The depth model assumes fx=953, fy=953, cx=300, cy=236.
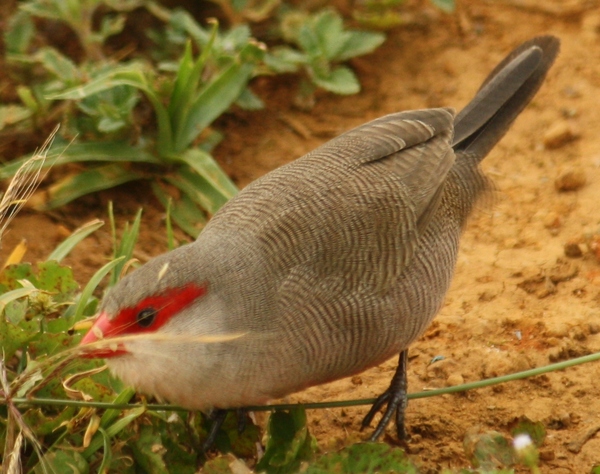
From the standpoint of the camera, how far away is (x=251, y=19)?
6.17 m

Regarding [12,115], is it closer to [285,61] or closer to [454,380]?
[285,61]

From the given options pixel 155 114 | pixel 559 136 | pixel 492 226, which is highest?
pixel 155 114

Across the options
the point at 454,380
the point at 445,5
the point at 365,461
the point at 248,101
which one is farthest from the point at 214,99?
the point at 365,461

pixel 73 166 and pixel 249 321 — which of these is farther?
pixel 73 166

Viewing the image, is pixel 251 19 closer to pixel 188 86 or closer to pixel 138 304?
pixel 188 86

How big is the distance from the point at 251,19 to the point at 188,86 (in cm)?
109

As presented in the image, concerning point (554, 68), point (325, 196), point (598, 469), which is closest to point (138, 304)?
point (325, 196)

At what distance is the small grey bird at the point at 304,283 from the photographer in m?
3.44

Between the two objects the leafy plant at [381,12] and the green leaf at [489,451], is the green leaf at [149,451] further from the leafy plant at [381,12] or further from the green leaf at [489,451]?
the leafy plant at [381,12]

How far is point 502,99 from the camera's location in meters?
4.84

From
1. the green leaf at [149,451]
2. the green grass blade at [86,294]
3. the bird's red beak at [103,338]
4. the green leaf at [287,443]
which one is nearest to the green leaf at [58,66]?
the green grass blade at [86,294]

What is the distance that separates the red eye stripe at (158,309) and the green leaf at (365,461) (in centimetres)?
74

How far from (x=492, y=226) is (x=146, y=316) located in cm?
256

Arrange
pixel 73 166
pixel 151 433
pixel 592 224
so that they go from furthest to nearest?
pixel 73 166 < pixel 592 224 < pixel 151 433
